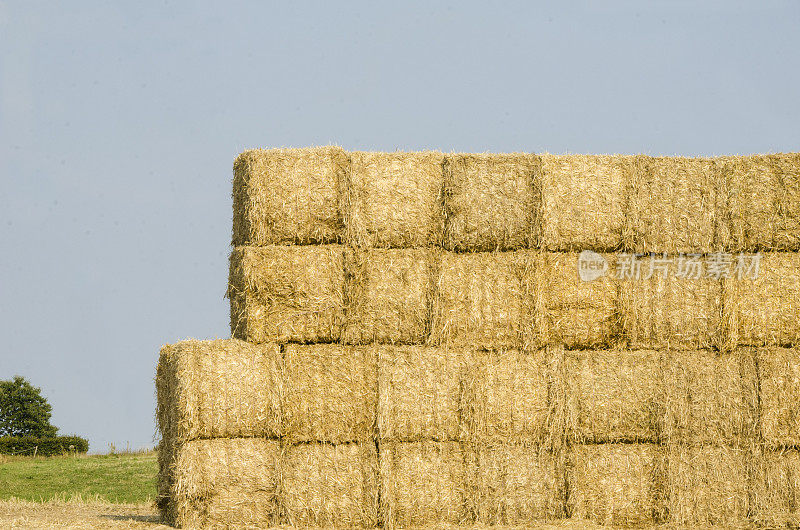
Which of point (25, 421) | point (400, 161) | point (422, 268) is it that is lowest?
point (25, 421)

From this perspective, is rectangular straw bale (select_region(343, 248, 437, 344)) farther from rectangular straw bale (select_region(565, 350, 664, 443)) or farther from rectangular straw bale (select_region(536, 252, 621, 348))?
rectangular straw bale (select_region(565, 350, 664, 443))

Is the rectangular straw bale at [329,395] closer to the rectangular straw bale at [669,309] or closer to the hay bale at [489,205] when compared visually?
the hay bale at [489,205]

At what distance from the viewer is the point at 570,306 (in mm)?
10812

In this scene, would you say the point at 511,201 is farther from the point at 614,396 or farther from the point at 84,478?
the point at 84,478

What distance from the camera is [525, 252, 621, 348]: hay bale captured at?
10734 mm

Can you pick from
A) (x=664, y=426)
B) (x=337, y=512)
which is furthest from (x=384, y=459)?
(x=664, y=426)

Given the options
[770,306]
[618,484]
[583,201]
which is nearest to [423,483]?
[618,484]

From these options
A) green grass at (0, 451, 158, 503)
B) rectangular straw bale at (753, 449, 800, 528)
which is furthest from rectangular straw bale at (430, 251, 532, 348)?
green grass at (0, 451, 158, 503)

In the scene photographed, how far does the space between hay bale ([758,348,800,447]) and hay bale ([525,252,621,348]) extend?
1903 mm

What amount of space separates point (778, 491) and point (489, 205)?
495 centimetres

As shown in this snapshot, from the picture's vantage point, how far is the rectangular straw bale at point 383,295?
1056cm

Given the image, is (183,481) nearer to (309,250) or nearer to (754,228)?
(309,250)

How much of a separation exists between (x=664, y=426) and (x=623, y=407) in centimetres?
54

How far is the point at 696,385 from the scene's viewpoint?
1092 cm
